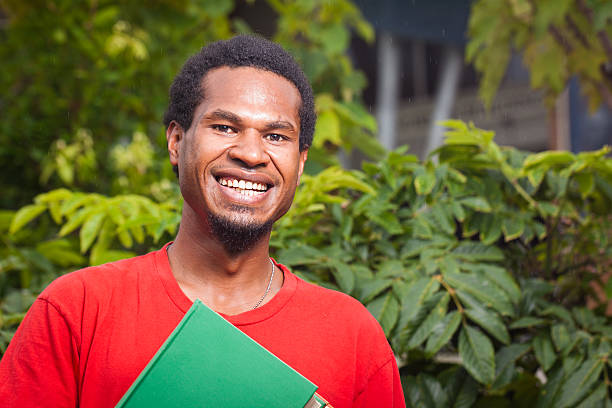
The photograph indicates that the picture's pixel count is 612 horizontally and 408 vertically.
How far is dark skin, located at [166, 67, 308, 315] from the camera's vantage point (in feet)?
4.46

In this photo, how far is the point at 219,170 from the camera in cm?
135

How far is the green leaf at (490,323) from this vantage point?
184 cm

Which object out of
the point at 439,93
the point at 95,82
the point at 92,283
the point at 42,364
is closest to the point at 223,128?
the point at 92,283

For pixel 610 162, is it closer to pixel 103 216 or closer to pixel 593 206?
pixel 593 206

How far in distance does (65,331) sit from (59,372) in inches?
3.1

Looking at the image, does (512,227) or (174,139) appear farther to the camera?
(512,227)

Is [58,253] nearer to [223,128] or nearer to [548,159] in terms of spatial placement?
[223,128]

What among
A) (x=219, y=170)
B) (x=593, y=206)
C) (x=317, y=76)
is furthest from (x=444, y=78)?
(x=219, y=170)

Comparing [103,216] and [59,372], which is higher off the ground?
[103,216]

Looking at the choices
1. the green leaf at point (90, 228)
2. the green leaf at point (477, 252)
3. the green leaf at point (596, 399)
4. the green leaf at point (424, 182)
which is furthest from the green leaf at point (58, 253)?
the green leaf at point (596, 399)

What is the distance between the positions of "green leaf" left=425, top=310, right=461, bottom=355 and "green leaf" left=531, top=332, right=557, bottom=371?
278mm

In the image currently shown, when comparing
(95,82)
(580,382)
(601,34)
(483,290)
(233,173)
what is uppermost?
(601,34)

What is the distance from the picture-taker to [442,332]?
1841 millimetres

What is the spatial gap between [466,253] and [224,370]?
1164 mm
